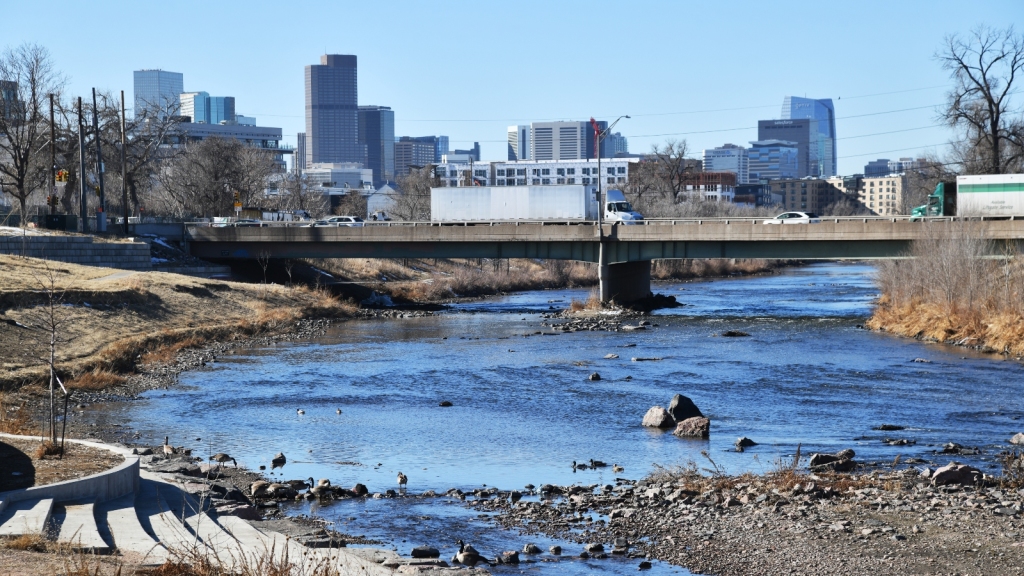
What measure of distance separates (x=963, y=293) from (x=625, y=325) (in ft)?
59.4

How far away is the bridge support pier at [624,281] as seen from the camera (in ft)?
231

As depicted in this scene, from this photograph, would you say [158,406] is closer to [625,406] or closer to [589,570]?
[625,406]

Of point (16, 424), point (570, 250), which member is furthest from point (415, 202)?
point (16, 424)

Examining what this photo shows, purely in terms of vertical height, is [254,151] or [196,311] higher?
[254,151]

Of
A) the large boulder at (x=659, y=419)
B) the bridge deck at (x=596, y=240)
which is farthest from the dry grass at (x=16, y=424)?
the bridge deck at (x=596, y=240)

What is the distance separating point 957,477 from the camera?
20938 mm

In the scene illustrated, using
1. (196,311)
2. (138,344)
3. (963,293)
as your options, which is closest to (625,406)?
(138,344)

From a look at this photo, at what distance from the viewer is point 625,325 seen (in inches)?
2399

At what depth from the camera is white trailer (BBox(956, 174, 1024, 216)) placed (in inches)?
2677

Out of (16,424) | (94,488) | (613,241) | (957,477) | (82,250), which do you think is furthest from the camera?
(613,241)

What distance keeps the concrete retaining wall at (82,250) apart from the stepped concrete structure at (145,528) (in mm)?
46416

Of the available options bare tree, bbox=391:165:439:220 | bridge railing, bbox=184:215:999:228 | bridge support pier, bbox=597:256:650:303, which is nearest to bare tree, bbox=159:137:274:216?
bare tree, bbox=391:165:439:220

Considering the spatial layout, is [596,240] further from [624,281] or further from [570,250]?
[624,281]

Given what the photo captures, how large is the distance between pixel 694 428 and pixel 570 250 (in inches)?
1766
